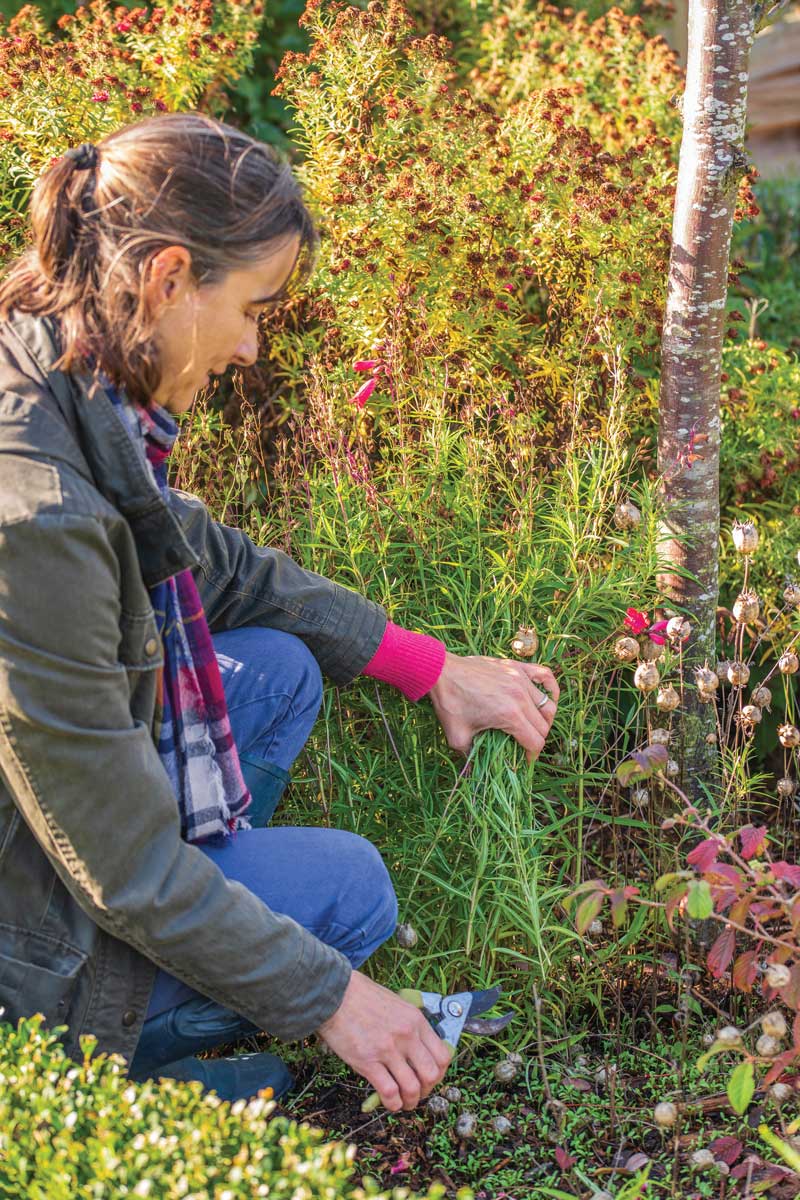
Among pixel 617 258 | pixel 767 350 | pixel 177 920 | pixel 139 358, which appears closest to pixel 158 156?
pixel 139 358

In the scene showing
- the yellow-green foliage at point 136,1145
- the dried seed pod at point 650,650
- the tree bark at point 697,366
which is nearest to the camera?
the yellow-green foliage at point 136,1145

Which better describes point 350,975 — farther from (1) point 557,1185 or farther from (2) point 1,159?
(2) point 1,159

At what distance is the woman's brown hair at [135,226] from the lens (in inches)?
67.8

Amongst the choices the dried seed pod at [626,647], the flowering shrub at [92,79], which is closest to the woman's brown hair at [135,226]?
the dried seed pod at [626,647]

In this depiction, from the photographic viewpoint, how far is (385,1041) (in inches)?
73.8

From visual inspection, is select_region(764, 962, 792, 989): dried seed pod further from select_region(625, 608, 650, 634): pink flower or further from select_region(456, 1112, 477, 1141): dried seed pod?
select_region(625, 608, 650, 634): pink flower

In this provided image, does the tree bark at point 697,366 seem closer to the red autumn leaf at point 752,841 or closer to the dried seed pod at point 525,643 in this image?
the dried seed pod at point 525,643

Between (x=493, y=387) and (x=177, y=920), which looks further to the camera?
(x=493, y=387)

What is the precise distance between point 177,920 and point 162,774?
20cm

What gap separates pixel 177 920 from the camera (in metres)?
1.74

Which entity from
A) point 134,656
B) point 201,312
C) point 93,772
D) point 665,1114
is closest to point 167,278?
point 201,312

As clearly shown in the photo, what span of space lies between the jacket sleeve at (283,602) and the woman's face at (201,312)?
559 mm

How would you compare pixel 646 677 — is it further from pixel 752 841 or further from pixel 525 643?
pixel 752 841

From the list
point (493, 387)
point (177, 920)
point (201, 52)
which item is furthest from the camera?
point (201, 52)
